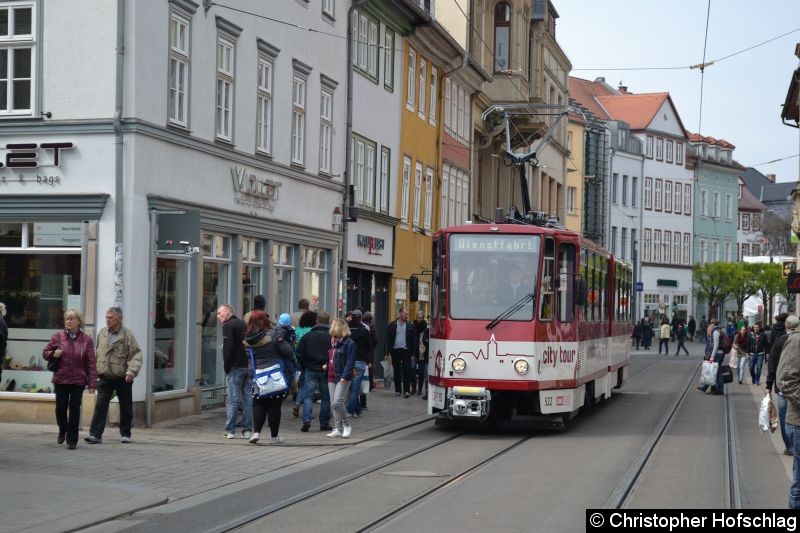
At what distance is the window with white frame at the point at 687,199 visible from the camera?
102 metres

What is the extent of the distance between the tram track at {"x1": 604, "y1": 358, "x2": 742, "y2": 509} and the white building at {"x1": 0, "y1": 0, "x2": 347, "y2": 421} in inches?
286

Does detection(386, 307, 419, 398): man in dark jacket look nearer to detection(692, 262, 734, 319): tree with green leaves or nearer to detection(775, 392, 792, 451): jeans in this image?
detection(775, 392, 792, 451): jeans

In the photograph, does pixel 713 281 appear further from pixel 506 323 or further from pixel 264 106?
pixel 506 323

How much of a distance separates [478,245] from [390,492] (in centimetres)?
769

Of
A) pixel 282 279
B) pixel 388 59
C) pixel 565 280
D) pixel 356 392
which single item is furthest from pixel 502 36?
pixel 565 280

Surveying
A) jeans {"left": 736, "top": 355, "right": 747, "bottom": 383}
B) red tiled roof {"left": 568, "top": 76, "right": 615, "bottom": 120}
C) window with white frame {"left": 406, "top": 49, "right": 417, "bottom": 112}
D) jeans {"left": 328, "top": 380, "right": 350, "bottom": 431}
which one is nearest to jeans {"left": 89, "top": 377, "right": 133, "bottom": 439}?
jeans {"left": 328, "top": 380, "right": 350, "bottom": 431}

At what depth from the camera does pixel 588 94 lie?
327 feet

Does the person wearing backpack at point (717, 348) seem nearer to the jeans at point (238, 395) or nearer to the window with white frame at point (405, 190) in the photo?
the window with white frame at point (405, 190)

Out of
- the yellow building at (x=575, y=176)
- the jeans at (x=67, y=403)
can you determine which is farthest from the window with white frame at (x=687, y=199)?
the jeans at (x=67, y=403)

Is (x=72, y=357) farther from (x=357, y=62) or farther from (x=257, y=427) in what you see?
(x=357, y=62)

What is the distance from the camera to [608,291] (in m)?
26.7

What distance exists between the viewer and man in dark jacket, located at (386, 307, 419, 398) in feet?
91.7

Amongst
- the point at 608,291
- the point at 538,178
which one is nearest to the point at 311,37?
the point at 608,291

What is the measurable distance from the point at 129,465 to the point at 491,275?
7095 millimetres
